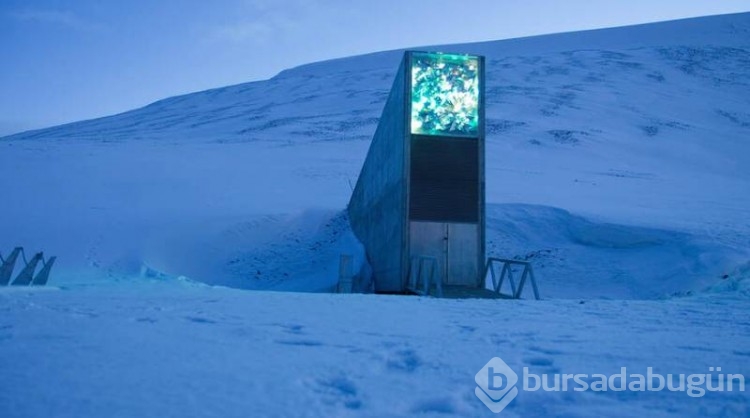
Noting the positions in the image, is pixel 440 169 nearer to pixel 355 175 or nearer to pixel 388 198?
pixel 388 198

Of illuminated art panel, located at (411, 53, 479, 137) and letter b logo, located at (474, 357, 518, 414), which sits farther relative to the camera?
illuminated art panel, located at (411, 53, 479, 137)

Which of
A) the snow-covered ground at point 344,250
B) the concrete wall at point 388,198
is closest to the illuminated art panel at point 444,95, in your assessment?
the concrete wall at point 388,198

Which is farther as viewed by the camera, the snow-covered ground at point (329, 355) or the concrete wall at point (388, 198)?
the concrete wall at point (388, 198)

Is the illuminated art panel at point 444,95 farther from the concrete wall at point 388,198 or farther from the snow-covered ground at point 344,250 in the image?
the snow-covered ground at point 344,250

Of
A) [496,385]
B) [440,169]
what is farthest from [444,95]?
[496,385]

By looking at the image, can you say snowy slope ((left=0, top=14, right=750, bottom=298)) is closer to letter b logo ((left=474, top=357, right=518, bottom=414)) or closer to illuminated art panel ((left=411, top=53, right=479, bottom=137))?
illuminated art panel ((left=411, top=53, right=479, bottom=137))

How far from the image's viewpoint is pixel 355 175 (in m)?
26.3

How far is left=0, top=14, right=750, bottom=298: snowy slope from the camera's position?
15.6 metres

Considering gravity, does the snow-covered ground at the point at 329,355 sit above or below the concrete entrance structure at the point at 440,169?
below

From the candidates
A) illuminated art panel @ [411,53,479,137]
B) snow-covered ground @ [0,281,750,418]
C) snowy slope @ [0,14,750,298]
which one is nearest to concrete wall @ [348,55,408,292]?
illuminated art panel @ [411,53,479,137]

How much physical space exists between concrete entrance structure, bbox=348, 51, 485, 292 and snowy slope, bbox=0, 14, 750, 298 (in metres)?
4.12

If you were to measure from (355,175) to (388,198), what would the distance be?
13471mm

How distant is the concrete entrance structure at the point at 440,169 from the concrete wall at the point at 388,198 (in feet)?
0.10

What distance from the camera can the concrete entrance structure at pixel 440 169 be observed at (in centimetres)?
1164
